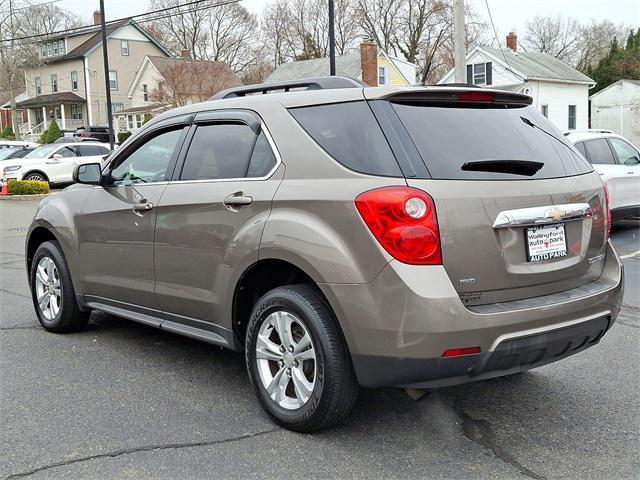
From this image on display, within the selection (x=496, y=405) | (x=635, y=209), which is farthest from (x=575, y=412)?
(x=635, y=209)

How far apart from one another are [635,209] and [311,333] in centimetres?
930

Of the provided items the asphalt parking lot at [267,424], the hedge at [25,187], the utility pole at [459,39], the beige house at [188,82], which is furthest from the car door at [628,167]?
the beige house at [188,82]

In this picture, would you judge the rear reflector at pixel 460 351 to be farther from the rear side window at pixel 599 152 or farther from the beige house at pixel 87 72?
the beige house at pixel 87 72

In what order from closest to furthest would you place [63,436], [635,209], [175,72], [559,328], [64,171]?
[559,328] < [63,436] < [635,209] < [64,171] < [175,72]

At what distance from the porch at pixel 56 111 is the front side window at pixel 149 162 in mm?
55338

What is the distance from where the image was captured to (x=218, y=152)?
421 cm

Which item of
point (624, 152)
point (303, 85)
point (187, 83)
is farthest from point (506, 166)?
point (187, 83)

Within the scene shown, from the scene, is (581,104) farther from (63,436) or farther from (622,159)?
(63,436)

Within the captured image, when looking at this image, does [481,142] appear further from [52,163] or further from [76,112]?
[76,112]

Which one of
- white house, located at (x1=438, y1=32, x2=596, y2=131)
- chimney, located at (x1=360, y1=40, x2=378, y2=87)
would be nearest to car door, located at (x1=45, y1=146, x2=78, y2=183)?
white house, located at (x1=438, y1=32, x2=596, y2=131)

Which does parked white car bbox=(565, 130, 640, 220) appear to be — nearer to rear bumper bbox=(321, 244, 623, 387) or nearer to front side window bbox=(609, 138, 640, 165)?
front side window bbox=(609, 138, 640, 165)

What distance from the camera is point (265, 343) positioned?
376 centimetres

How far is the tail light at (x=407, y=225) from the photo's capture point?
10.3 ft

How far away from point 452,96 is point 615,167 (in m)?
8.26
